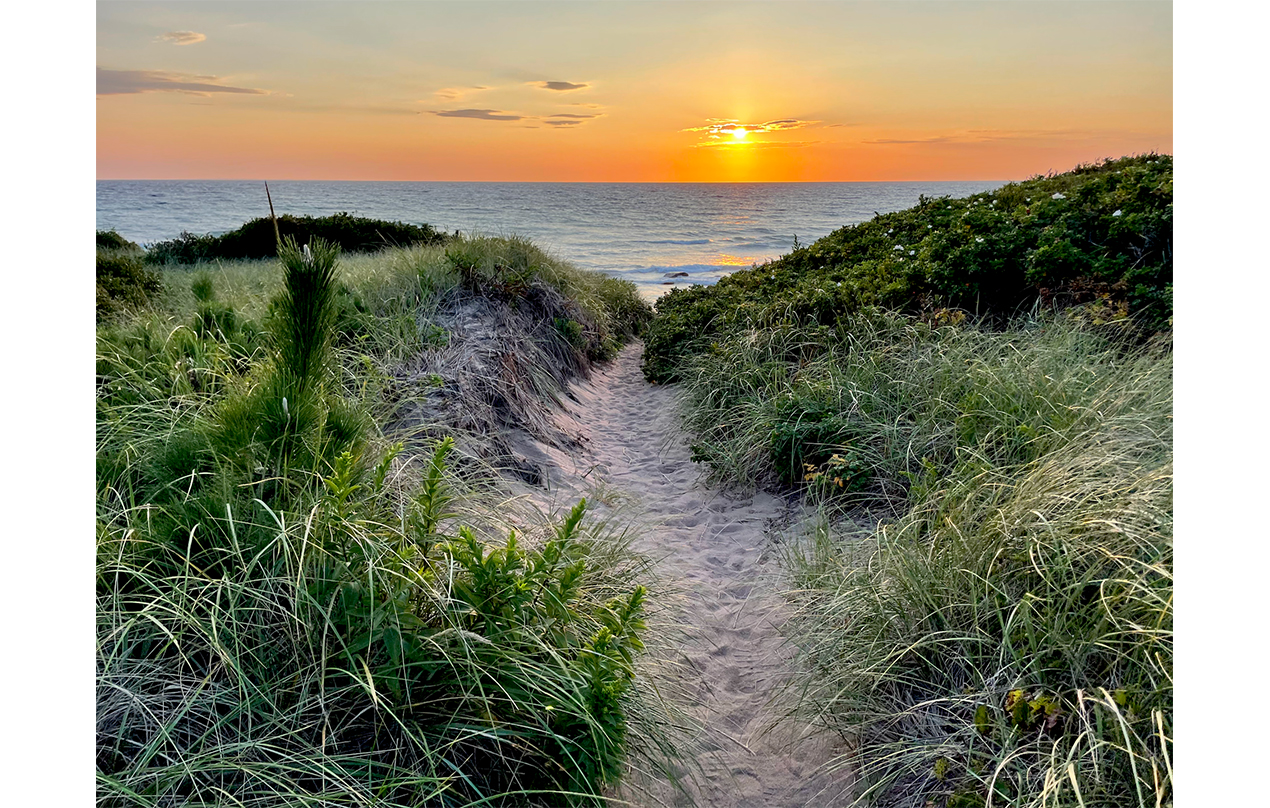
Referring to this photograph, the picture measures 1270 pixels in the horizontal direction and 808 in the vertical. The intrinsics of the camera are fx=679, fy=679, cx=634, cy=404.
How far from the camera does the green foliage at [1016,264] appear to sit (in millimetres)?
5926

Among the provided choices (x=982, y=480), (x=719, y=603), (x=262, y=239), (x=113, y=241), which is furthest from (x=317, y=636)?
Answer: (x=113, y=241)

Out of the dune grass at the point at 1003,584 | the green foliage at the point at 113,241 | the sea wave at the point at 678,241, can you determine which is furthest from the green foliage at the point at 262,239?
the sea wave at the point at 678,241

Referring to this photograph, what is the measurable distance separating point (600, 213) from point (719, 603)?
2108 inches

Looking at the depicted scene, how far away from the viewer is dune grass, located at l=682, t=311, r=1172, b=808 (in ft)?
6.89

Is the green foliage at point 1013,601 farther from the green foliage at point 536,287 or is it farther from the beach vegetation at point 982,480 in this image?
the green foliage at point 536,287

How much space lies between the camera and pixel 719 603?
4.18 m

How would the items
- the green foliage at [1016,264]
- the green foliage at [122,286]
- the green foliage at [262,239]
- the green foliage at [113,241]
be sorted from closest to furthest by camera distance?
the green foliage at [1016,264]
the green foliage at [122,286]
the green foliage at [113,241]
the green foliage at [262,239]

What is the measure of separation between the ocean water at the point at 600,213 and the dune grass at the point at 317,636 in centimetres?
838

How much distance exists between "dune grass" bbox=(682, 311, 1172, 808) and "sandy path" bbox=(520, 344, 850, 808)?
23 centimetres

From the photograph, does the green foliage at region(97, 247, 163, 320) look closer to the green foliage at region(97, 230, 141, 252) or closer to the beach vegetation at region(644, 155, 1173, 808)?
the beach vegetation at region(644, 155, 1173, 808)

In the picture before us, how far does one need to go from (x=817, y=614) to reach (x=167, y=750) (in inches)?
105

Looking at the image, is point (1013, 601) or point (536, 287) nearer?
point (1013, 601)

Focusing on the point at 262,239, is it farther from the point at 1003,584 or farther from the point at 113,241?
the point at 1003,584
